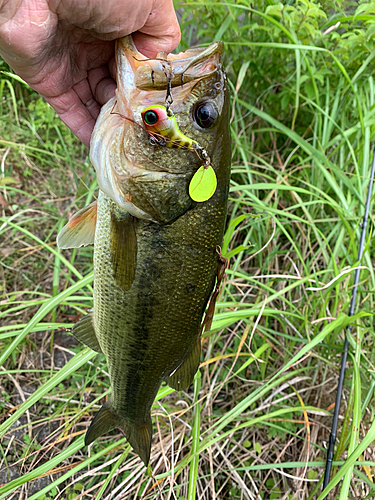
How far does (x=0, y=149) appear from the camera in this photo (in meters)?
3.07

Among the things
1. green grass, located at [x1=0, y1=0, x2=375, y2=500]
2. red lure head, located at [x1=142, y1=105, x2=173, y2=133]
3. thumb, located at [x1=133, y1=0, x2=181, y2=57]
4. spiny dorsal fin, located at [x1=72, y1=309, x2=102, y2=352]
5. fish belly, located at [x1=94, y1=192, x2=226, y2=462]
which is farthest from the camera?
green grass, located at [x1=0, y1=0, x2=375, y2=500]

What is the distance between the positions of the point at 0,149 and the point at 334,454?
10.7 ft

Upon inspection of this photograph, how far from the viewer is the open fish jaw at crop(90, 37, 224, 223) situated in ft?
4.21

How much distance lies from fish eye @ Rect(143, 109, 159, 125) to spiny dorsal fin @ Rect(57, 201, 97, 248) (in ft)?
1.54

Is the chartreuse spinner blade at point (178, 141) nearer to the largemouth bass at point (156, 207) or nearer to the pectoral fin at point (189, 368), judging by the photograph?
the largemouth bass at point (156, 207)

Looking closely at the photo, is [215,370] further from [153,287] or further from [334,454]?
[153,287]

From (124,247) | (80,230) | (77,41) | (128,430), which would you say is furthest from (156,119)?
(128,430)

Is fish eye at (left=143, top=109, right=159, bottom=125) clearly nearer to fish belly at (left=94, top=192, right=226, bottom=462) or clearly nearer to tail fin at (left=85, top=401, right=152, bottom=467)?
fish belly at (left=94, top=192, right=226, bottom=462)

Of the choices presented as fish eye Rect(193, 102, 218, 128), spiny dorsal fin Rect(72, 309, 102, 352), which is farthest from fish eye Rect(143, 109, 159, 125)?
spiny dorsal fin Rect(72, 309, 102, 352)

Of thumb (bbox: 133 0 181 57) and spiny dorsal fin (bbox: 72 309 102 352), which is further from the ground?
thumb (bbox: 133 0 181 57)

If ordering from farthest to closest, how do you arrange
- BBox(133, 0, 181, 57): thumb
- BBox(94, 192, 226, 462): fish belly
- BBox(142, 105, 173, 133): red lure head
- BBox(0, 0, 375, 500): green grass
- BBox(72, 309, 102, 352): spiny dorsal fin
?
BBox(0, 0, 375, 500): green grass < BBox(72, 309, 102, 352): spiny dorsal fin < BBox(133, 0, 181, 57): thumb < BBox(94, 192, 226, 462): fish belly < BBox(142, 105, 173, 133): red lure head

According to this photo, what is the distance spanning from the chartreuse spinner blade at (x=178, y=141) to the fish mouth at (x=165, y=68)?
0.10 meters

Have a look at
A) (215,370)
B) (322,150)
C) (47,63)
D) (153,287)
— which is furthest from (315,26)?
(215,370)

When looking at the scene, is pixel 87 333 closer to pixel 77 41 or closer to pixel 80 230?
pixel 80 230
